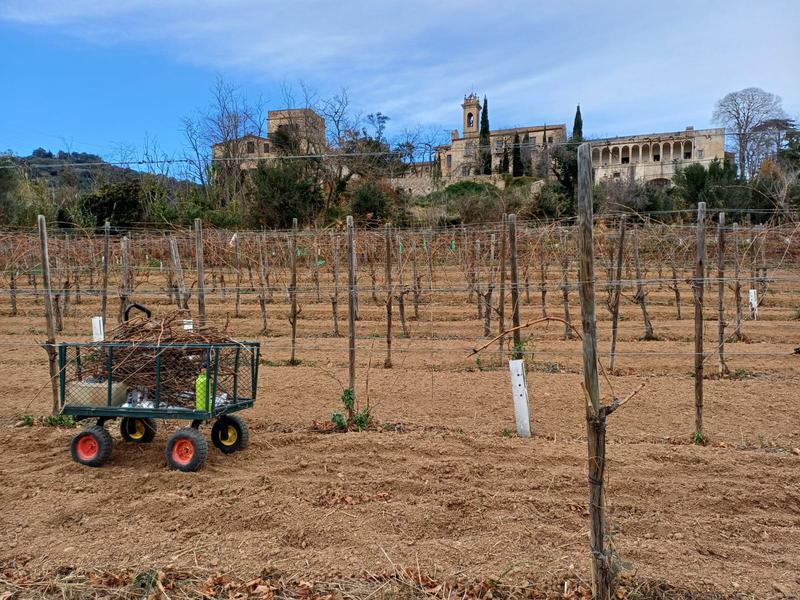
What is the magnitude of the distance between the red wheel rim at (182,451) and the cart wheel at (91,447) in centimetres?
63

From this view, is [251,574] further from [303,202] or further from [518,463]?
[303,202]

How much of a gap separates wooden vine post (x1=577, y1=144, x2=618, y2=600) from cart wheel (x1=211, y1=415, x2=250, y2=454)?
3.22 metres

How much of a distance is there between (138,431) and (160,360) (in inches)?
41.1

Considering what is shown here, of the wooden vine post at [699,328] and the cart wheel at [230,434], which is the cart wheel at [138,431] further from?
the wooden vine post at [699,328]

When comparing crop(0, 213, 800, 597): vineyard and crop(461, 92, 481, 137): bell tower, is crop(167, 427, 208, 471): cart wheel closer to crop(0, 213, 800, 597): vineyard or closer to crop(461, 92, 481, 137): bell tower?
crop(0, 213, 800, 597): vineyard

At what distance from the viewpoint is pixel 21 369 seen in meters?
9.23

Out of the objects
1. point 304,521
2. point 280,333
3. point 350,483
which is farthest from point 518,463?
point 280,333

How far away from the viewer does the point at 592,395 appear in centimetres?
288

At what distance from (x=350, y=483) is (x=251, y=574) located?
1.19 meters

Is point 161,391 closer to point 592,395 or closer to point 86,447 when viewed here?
point 86,447

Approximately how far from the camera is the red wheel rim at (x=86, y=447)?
5000 mm

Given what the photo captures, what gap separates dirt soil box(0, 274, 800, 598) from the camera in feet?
11.4

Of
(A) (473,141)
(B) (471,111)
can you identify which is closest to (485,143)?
(A) (473,141)

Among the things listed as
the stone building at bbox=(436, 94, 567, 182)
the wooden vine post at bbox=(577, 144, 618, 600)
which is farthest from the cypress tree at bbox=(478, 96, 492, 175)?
the wooden vine post at bbox=(577, 144, 618, 600)
